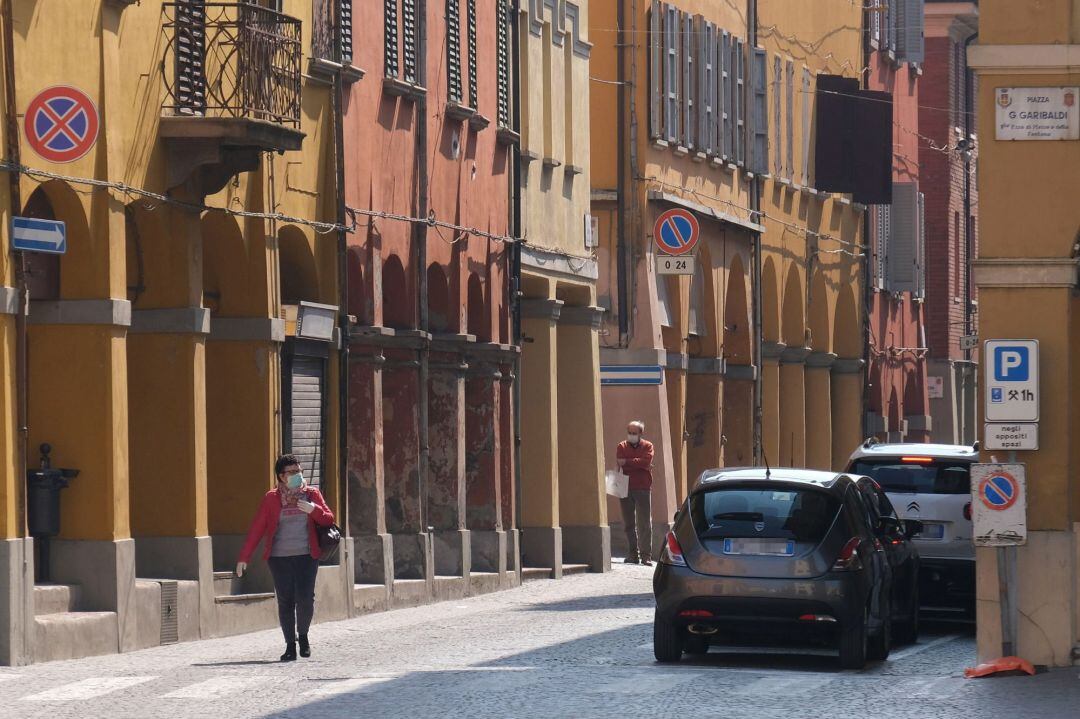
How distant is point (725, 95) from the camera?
1796 inches

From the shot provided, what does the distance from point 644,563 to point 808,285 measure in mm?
15251

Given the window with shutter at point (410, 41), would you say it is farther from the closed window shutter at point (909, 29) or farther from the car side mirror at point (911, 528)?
the closed window shutter at point (909, 29)

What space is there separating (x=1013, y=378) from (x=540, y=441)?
57.6 feet

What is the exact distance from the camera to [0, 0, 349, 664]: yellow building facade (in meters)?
21.3

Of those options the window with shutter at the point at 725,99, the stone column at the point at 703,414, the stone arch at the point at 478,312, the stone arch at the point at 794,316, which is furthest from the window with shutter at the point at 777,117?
the stone arch at the point at 478,312

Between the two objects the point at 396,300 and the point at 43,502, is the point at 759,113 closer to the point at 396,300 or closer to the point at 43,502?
the point at 396,300

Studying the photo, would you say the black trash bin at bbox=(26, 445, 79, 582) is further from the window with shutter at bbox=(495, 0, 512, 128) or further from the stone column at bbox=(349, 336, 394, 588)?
the window with shutter at bbox=(495, 0, 512, 128)

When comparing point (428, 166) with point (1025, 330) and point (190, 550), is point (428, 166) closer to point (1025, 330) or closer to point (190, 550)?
point (190, 550)

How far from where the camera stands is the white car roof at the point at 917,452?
2495 centimetres

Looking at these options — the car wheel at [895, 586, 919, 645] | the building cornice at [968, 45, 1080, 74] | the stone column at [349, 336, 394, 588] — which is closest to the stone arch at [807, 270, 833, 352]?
the stone column at [349, 336, 394, 588]

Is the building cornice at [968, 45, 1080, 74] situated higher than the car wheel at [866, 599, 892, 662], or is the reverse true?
the building cornice at [968, 45, 1080, 74]

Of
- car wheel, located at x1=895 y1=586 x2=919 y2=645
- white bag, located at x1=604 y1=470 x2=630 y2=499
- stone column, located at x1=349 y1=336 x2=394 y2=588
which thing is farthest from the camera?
white bag, located at x1=604 y1=470 x2=630 y2=499

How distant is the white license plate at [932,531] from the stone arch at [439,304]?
9.16 meters

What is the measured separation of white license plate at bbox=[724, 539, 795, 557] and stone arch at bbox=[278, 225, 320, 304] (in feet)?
29.9
